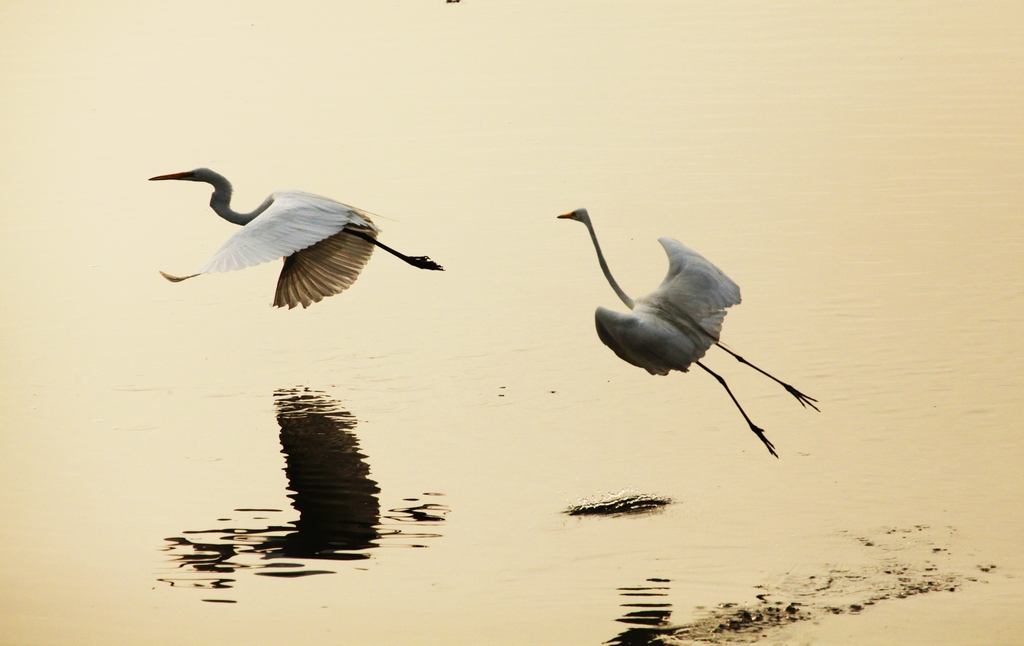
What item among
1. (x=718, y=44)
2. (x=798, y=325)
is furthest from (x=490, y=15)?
(x=798, y=325)

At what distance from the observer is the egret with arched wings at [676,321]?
304 inches

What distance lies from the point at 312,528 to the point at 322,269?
3006 mm

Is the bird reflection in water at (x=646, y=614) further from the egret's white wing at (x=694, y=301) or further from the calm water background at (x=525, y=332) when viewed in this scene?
the egret's white wing at (x=694, y=301)

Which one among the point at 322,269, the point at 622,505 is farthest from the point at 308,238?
the point at 622,505

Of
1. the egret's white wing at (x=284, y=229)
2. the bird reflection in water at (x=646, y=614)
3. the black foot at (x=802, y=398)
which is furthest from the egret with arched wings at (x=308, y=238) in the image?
the bird reflection in water at (x=646, y=614)

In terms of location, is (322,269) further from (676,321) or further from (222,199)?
(676,321)

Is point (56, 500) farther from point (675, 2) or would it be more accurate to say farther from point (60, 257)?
point (675, 2)

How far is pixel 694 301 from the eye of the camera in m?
7.99

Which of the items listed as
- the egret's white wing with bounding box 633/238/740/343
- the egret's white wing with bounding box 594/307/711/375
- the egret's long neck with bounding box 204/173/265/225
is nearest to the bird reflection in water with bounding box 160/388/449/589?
the egret's white wing with bounding box 594/307/711/375

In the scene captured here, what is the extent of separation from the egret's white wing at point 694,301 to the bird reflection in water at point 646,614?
5.47ft

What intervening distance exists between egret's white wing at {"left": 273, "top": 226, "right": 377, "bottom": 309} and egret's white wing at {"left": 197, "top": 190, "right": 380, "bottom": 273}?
0.32m

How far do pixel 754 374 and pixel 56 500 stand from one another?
498 centimetres

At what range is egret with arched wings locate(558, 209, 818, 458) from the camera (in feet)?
25.3

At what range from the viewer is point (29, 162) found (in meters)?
17.2
